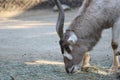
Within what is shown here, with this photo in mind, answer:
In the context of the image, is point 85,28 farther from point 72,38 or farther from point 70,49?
point 70,49

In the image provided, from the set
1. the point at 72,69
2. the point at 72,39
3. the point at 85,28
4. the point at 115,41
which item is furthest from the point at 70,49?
the point at 115,41

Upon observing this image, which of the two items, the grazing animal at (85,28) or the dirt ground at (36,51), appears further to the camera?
the dirt ground at (36,51)

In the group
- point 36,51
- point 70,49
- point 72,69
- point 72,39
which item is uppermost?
point 72,39

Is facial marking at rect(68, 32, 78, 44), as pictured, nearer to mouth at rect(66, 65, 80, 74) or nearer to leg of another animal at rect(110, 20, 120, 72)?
mouth at rect(66, 65, 80, 74)

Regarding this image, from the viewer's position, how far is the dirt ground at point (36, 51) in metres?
7.22

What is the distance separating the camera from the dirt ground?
7223mm

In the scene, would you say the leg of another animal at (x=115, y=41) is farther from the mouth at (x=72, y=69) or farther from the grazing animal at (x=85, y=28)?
the mouth at (x=72, y=69)

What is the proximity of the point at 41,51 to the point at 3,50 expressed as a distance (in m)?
1.18

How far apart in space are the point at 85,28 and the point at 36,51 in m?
3.93

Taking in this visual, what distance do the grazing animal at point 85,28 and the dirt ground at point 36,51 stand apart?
1.40ft

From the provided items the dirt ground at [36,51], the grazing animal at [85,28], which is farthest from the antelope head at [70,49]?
the dirt ground at [36,51]

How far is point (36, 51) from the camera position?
35.2 ft

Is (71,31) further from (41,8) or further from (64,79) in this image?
(41,8)

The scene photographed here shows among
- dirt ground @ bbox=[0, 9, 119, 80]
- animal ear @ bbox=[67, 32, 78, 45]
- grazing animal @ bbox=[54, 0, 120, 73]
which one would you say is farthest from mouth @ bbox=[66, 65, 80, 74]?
animal ear @ bbox=[67, 32, 78, 45]
